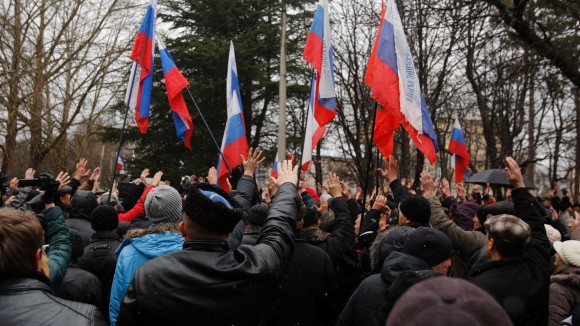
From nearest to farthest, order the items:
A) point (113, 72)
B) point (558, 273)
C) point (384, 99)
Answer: point (558, 273)
point (384, 99)
point (113, 72)

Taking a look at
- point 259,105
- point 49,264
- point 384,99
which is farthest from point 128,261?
point 259,105

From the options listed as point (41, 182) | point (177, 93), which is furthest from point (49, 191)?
point (177, 93)

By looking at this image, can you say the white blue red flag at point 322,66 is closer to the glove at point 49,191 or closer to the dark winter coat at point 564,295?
the dark winter coat at point 564,295

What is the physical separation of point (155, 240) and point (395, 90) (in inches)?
152

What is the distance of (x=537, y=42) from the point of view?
10.9 meters

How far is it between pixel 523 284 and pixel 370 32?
14247 mm

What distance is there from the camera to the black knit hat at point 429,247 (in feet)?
9.81

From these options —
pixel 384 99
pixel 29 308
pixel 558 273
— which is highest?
pixel 384 99

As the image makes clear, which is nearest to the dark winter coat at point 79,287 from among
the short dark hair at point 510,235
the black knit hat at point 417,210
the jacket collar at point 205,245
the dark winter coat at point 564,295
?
the jacket collar at point 205,245

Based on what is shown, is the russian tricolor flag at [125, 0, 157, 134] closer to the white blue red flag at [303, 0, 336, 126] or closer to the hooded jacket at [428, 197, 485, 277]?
the white blue red flag at [303, 0, 336, 126]

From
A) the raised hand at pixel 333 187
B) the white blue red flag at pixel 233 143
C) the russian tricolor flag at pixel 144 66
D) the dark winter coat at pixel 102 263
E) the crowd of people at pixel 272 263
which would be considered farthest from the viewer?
the russian tricolor flag at pixel 144 66

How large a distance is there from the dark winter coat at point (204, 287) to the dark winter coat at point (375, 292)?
878mm

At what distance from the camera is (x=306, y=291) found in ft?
12.0

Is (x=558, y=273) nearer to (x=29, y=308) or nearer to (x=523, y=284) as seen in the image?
(x=523, y=284)
